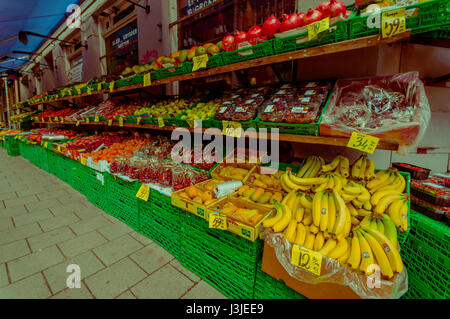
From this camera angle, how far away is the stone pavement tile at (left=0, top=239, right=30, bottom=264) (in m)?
1.96

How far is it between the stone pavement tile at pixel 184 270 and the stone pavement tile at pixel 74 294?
636 mm

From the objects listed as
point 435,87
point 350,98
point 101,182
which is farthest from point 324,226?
point 101,182

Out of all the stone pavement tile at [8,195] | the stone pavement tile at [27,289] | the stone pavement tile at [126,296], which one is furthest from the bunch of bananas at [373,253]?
the stone pavement tile at [8,195]

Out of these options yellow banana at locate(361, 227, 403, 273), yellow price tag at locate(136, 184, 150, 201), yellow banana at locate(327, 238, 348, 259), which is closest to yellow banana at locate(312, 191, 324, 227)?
yellow banana at locate(327, 238, 348, 259)

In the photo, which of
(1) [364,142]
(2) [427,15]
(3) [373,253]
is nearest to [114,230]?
(3) [373,253]

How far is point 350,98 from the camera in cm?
152

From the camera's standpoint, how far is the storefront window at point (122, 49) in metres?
4.71

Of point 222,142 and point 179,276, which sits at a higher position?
point 222,142

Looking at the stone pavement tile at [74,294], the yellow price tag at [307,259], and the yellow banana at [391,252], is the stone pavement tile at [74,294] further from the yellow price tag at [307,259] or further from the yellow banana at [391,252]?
the yellow banana at [391,252]

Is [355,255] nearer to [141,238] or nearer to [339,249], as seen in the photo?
[339,249]

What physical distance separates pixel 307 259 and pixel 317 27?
133 cm
